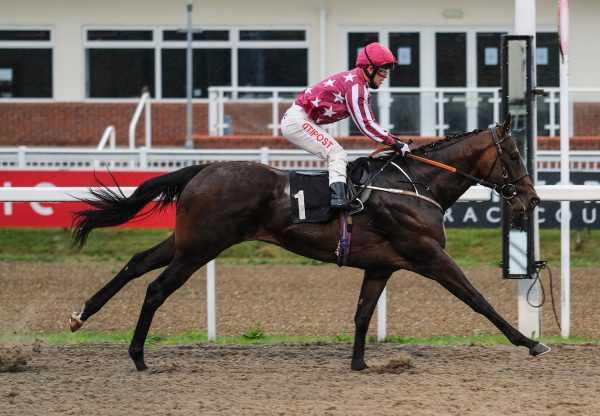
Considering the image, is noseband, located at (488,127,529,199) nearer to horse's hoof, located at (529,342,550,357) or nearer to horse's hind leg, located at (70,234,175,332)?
horse's hoof, located at (529,342,550,357)

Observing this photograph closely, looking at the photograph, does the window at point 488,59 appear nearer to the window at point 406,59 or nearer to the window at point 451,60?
the window at point 451,60

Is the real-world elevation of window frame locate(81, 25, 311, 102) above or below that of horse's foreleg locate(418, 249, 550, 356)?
above

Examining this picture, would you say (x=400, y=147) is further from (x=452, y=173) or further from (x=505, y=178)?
(x=505, y=178)

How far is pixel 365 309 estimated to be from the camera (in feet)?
24.3

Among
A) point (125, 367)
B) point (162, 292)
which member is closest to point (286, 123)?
point (162, 292)

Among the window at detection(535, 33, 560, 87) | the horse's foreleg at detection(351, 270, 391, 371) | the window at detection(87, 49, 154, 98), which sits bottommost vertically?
the horse's foreleg at detection(351, 270, 391, 371)

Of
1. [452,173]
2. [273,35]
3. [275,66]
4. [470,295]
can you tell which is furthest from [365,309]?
[273,35]

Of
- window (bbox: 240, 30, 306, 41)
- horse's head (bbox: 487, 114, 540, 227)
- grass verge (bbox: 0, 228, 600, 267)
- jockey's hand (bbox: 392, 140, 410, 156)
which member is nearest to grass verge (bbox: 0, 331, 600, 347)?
horse's head (bbox: 487, 114, 540, 227)

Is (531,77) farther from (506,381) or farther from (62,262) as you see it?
(62,262)

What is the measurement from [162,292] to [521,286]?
9.21ft

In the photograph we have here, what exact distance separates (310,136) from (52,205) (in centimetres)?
368

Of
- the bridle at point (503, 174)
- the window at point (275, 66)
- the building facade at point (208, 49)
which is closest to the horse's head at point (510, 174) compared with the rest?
the bridle at point (503, 174)

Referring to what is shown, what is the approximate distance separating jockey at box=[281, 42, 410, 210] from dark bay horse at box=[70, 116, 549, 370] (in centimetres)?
23

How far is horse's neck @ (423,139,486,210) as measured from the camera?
740cm
